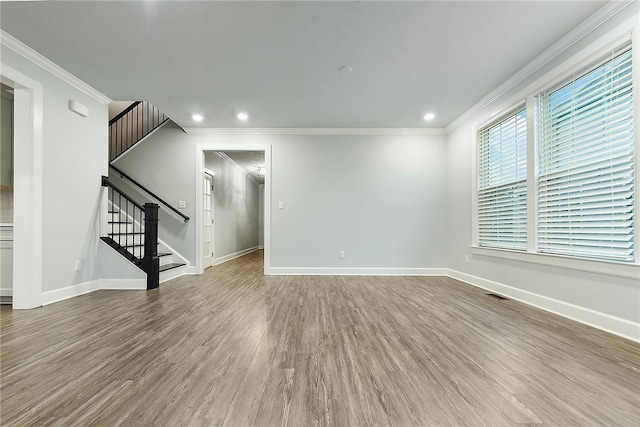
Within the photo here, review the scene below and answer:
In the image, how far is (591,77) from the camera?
2.34m

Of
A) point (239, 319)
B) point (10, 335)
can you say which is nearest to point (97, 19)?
point (10, 335)

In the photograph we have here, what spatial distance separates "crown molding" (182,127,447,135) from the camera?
4.72m

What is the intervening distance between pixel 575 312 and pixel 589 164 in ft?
4.20

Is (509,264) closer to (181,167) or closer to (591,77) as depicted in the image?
(591,77)

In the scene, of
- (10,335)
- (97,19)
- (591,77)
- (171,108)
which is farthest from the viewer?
(171,108)

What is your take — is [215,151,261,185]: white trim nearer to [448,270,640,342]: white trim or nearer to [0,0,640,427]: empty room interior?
[0,0,640,427]: empty room interior

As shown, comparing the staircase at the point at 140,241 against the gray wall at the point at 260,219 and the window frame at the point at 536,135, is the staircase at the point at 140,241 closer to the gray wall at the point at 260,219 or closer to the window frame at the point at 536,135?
the window frame at the point at 536,135

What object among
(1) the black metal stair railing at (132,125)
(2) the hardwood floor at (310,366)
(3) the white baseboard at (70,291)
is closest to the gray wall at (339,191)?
(1) the black metal stair railing at (132,125)

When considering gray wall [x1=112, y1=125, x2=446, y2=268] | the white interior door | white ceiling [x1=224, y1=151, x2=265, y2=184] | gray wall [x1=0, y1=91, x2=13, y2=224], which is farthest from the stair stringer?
white ceiling [x1=224, y1=151, x2=265, y2=184]

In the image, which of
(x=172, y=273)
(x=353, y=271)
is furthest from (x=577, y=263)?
(x=172, y=273)

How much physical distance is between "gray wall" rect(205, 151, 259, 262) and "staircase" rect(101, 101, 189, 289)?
1.35 meters

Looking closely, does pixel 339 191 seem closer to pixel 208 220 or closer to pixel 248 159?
pixel 208 220

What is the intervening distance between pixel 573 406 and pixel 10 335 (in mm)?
3533

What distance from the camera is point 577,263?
236 centimetres
